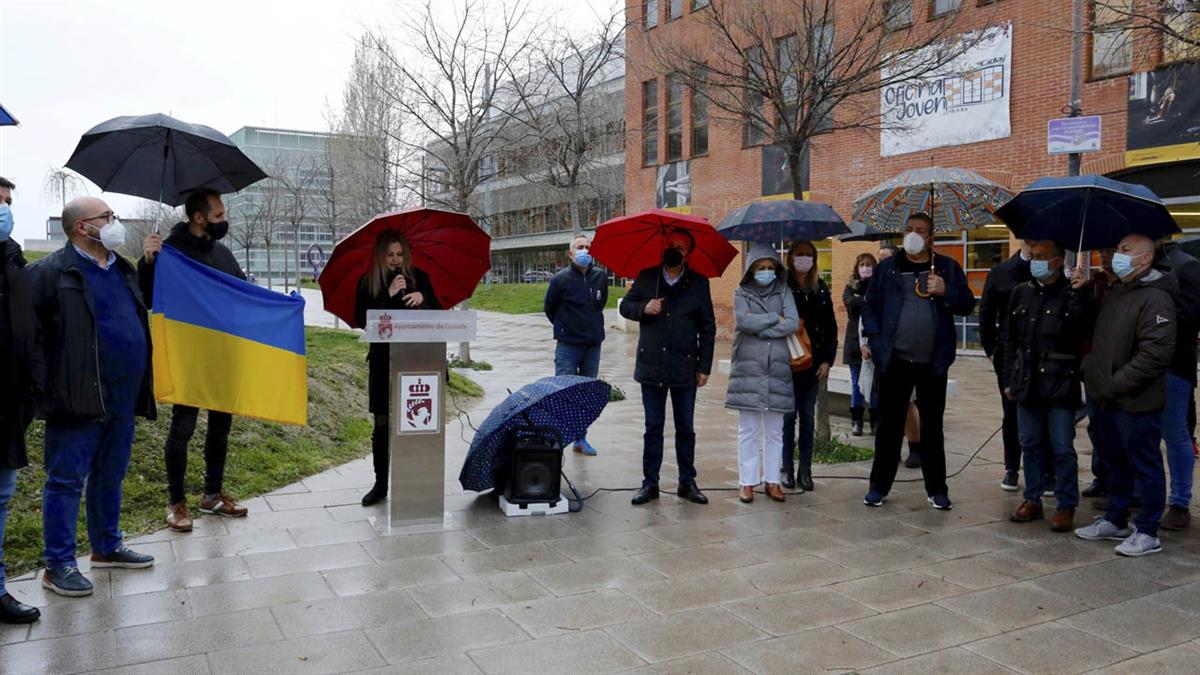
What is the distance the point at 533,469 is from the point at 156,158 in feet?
10.8

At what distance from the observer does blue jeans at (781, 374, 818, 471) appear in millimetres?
7055

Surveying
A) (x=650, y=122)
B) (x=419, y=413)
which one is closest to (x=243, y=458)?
(x=419, y=413)

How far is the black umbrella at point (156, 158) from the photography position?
564 centimetres

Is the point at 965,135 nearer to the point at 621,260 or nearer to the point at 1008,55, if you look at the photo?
the point at 1008,55

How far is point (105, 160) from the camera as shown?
5750 millimetres

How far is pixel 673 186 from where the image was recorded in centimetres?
2625

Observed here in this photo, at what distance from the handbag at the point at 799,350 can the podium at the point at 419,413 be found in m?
2.40

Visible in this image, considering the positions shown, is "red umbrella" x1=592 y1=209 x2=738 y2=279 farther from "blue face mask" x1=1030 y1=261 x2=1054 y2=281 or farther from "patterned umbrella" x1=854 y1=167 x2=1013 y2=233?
"blue face mask" x1=1030 y1=261 x2=1054 y2=281

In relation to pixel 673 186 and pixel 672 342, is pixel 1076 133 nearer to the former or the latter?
pixel 672 342

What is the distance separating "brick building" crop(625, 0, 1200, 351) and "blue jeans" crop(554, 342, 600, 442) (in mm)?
3752

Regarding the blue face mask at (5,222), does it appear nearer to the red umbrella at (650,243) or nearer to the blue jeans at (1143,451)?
the red umbrella at (650,243)

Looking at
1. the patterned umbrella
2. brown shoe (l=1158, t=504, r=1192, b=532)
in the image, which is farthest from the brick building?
brown shoe (l=1158, t=504, r=1192, b=532)

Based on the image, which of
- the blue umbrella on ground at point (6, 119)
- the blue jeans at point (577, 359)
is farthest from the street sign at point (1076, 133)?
the blue umbrella on ground at point (6, 119)

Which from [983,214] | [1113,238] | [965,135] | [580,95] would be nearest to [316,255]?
[580,95]
